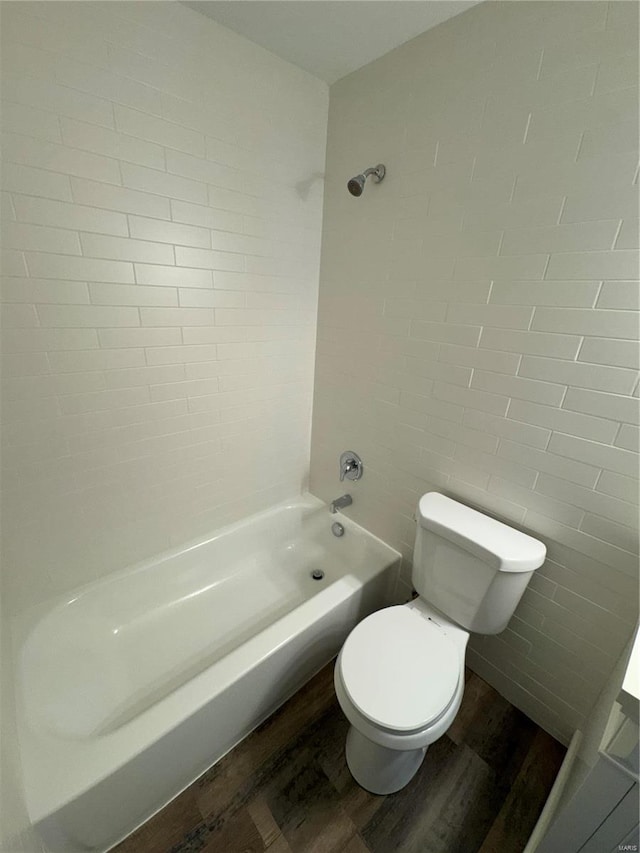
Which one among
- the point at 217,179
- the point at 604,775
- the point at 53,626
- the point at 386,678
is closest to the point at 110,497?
the point at 53,626

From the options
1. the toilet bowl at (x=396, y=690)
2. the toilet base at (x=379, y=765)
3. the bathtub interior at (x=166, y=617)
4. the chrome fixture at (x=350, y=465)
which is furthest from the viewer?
the chrome fixture at (x=350, y=465)

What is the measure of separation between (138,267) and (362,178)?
860mm

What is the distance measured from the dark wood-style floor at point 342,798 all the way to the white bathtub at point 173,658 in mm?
82

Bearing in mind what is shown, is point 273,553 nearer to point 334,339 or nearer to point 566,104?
point 334,339

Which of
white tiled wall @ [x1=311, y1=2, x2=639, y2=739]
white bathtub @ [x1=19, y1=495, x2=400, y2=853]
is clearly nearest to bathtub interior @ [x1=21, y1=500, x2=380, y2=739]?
white bathtub @ [x1=19, y1=495, x2=400, y2=853]

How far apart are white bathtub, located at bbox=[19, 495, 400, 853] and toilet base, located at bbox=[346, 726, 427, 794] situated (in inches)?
12.2

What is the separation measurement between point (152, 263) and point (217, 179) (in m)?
0.41

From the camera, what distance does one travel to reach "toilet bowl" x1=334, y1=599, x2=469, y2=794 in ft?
2.98

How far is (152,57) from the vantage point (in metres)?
1.05

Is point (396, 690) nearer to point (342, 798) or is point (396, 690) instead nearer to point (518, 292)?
point (342, 798)

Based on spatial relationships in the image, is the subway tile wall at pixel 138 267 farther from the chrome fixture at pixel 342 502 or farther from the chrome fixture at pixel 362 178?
the chrome fixture at pixel 342 502

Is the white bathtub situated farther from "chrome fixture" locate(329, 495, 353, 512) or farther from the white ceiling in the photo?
the white ceiling

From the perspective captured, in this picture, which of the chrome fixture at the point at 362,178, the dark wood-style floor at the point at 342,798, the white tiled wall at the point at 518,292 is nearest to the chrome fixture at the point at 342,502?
the white tiled wall at the point at 518,292

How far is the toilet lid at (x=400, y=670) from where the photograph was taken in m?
0.92
